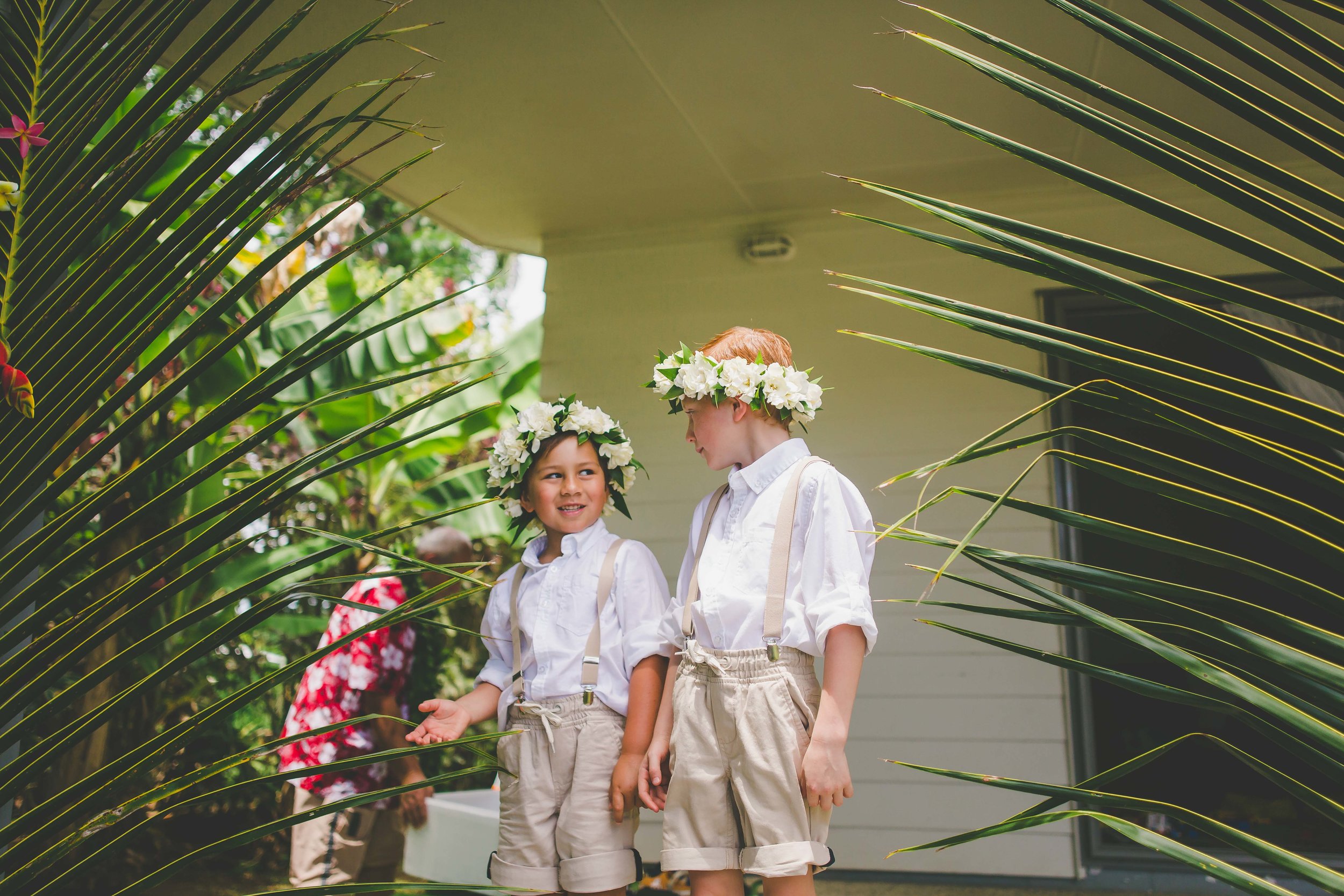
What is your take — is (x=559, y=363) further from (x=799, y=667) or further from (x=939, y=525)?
(x=799, y=667)

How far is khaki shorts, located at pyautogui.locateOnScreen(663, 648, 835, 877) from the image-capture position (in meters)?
2.39

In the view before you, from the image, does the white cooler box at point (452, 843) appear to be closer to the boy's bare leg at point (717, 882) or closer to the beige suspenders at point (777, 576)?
the boy's bare leg at point (717, 882)

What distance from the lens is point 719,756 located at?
250 cm

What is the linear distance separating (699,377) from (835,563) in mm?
646

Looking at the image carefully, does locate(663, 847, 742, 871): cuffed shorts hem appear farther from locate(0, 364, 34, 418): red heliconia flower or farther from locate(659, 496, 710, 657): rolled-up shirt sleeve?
locate(0, 364, 34, 418): red heliconia flower

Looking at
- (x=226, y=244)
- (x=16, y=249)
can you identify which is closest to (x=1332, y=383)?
(x=226, y=244)

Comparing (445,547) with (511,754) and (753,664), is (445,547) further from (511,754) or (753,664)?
(753,664)

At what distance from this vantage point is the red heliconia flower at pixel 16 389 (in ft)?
2.66

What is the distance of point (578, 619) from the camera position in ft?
9.62

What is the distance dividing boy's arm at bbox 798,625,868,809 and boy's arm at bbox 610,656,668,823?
1.71ft

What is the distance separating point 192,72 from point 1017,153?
74 centimetres

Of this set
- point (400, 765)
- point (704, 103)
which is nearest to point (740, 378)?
point (704, 103)

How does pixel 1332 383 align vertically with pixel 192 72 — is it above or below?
below

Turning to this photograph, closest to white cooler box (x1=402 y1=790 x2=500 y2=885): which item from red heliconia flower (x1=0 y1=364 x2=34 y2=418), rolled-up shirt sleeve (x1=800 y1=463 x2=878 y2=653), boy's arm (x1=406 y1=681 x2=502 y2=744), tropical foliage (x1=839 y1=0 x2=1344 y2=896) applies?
boy's arm (x1=406 y1=681 x2=502 y2=744)
